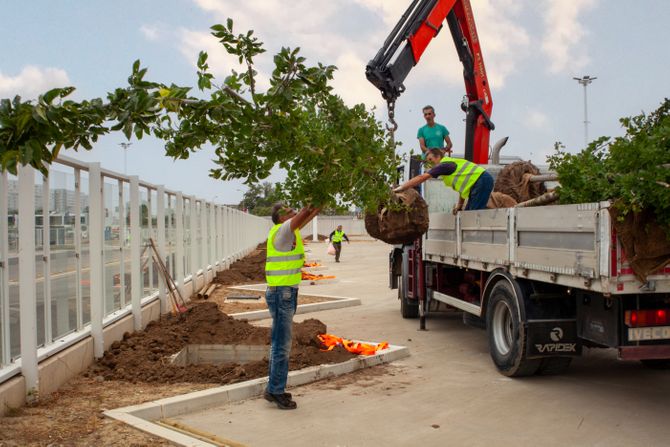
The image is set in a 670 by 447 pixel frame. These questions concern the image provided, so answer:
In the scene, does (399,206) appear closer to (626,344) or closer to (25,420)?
(626,344)

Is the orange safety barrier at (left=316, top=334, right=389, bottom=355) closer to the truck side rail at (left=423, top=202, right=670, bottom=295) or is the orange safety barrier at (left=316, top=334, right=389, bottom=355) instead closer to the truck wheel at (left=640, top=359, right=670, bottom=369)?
the truck side rail at (left=423, top=202, right=670, bottom=295)

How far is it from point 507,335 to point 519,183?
2849 millimetres

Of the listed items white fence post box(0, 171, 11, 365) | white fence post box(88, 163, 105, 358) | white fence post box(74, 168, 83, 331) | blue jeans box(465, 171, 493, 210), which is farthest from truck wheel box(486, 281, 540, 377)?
white fence post box(0, 171, 11, 365)

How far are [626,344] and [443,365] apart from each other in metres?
2.94

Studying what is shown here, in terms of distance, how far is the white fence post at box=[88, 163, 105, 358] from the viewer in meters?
8.06

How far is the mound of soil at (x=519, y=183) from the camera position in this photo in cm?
977

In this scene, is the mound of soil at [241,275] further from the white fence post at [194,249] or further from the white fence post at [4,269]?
the white fence post at [4,269]

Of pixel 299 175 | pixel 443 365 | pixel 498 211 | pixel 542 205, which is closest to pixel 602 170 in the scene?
pixel 542 205

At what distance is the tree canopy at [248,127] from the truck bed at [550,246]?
166 centimetres

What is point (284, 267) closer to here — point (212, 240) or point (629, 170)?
point (629, 170)

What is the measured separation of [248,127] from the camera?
4078 millimetres

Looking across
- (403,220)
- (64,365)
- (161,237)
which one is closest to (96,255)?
(64,365)

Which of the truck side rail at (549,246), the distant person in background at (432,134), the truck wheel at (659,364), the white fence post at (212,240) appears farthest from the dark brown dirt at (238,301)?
the truck wheel at (659,364)

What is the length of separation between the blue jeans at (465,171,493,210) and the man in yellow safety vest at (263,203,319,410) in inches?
135
